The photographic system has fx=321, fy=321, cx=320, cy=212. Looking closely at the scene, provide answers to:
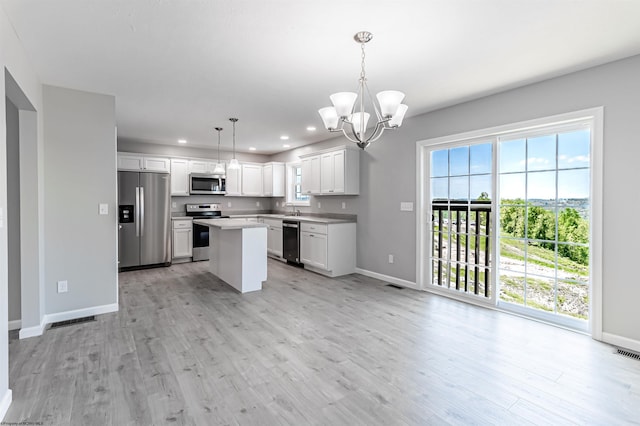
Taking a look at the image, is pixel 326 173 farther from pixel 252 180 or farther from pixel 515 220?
pixel 515 220

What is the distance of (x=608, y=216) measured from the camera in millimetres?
2848

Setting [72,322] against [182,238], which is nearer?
[72,322]

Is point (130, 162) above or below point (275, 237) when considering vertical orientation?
above

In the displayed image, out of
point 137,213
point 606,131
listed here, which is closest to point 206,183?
point 137,213

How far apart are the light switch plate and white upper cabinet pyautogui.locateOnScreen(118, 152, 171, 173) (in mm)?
4507

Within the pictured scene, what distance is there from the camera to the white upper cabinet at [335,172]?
534 centimetres

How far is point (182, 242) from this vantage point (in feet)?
21.0

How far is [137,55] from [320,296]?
3272mm

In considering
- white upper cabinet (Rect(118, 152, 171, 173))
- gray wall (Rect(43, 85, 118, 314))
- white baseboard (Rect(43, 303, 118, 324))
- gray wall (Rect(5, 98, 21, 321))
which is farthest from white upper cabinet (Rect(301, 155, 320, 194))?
gray wall (Rect(5, 98, 21, 321))

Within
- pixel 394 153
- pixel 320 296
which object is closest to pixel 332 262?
pixel 320 296

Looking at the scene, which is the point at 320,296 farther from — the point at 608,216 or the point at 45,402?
the point at 608,216

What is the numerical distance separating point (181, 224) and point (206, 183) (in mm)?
1045

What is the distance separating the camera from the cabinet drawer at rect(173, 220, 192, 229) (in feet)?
20.9

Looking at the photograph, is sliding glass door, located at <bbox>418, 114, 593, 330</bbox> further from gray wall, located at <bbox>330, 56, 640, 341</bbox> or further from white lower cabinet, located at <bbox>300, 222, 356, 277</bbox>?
white lower cabinet, located at <bbox>300, 222, 356, 277</bbox>
